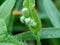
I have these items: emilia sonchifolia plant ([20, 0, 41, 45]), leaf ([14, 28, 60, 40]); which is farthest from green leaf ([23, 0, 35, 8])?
leaf ([14, 28, 60, 40])

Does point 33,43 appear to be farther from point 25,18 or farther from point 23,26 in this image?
point 25,18

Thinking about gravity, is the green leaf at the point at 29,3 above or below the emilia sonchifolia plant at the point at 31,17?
above

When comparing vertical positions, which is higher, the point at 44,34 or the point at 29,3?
the point at 29,3

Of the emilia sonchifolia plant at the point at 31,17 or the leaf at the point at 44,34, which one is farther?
the leaf at the point at 44,34

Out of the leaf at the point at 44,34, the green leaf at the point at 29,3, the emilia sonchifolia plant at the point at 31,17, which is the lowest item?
the leaf at the point at 44,34

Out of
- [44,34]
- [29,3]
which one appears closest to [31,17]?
[29,3]

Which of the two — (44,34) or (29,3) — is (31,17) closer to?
(29,3)

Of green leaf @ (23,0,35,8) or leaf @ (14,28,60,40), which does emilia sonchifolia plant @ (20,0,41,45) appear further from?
leaf @ (14,28,60,40)

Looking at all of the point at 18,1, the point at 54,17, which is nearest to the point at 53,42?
the point at 54,17

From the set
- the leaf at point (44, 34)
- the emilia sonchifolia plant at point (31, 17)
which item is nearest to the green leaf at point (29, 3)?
the emilia sonchifolia plant at point (31, 17)

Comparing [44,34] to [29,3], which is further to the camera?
[44,34]

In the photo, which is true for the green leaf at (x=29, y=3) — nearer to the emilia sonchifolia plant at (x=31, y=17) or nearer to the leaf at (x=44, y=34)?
the emilia sonchifolia plant at (x=31, y=17)

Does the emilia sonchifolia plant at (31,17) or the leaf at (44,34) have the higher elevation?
the emilia sonchifolia plant at (31,17)
